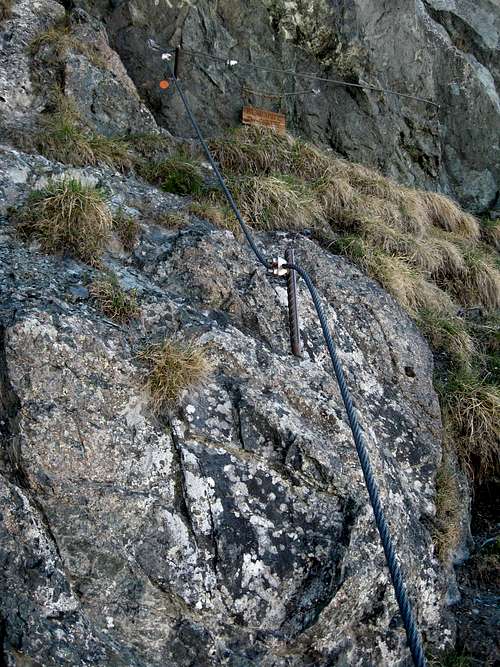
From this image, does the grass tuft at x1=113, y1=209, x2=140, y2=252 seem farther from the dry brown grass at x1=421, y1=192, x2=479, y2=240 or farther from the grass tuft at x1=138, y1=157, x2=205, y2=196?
the dry brown grass at x1=421, y1=192, x2=479, y2=240

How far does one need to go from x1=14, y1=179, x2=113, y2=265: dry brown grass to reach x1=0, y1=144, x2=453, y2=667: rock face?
118mm

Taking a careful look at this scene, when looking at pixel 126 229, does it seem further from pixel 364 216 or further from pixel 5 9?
pixel 5 9

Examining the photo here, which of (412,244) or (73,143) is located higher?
(412,244)

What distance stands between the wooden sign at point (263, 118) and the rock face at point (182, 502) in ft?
13.4

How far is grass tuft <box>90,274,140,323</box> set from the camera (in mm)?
3799

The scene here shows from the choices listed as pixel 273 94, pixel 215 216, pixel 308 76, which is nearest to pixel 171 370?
pixel 215 216

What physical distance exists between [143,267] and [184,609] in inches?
89.1

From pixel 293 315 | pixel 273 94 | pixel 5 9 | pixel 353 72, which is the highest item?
pixel 353 72

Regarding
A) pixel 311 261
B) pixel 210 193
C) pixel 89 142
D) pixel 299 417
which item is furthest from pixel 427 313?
pixel 89 142

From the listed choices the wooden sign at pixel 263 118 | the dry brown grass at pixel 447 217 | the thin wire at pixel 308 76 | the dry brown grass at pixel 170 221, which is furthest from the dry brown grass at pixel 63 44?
the dry brown grass at pixel 447 217

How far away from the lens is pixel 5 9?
661 centimetres

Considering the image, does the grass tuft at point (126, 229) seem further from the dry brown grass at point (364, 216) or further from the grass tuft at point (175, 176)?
the dry brown grass at point (364, 216)

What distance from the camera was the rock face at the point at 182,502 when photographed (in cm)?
299

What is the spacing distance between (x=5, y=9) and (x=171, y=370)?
4.98 meters
